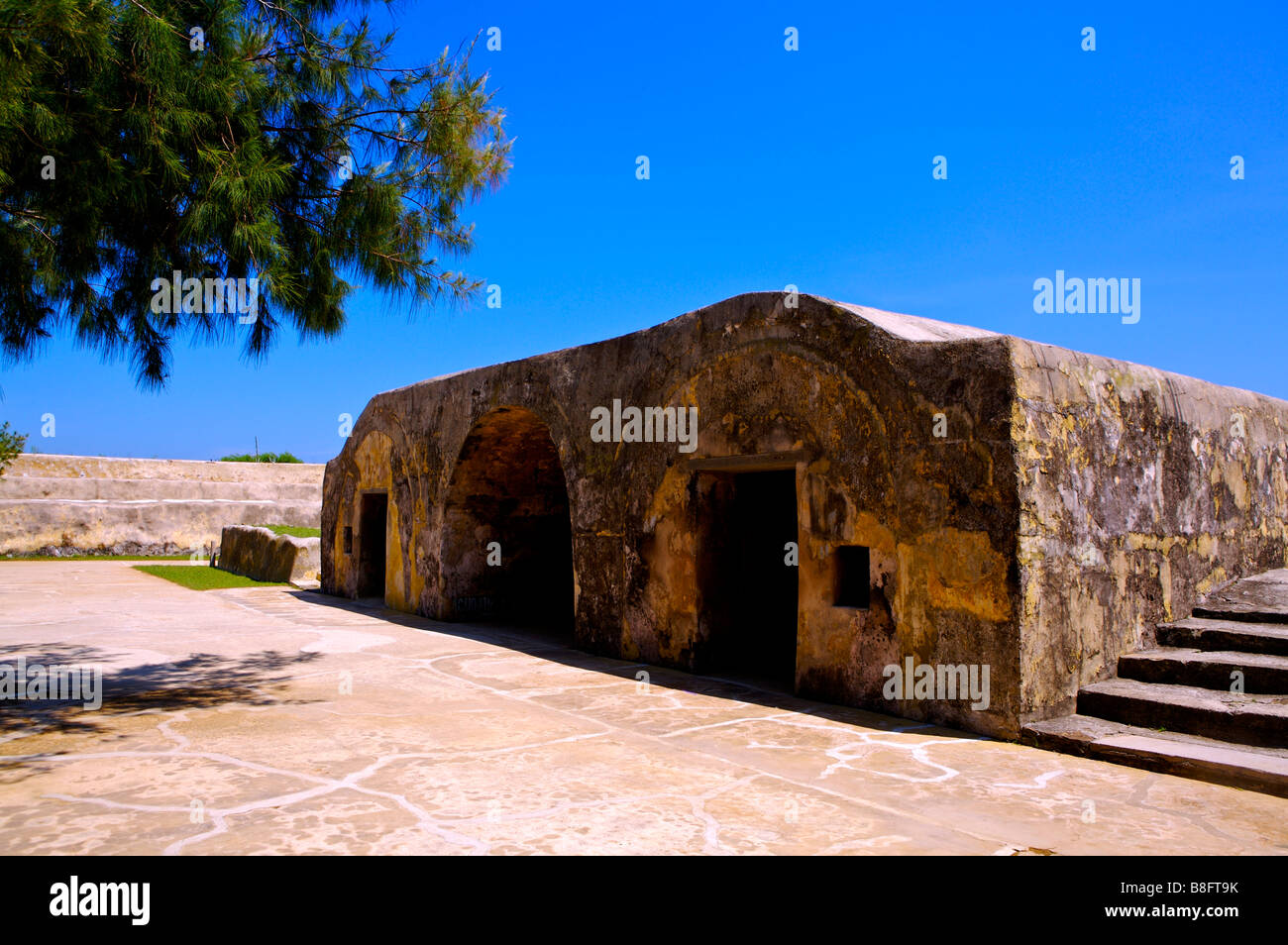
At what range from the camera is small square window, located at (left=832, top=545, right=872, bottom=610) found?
6148 millimetres

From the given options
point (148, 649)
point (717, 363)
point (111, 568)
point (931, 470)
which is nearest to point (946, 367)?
point (931, 470)

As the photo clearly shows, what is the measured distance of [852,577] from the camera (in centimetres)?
640

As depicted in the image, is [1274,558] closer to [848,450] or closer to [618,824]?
[848,450]

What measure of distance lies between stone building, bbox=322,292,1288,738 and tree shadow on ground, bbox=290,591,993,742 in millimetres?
123

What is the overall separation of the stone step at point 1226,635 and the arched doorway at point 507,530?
617 cm

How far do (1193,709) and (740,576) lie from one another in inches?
140

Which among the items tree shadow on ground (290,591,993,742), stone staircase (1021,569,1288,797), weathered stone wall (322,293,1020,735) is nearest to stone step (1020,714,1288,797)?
stone staircase (1021,569,1288,797)

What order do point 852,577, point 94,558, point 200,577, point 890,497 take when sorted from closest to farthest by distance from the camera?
1. point 890,497
2. point 852,577
3. point 200,577
4. point 94,558

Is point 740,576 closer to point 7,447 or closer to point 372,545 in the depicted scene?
point 372,545

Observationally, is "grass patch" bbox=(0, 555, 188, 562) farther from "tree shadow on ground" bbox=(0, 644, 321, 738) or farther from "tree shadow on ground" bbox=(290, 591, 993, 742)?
"tree shadow on ground" bbox=(0, 644, 321, 738)

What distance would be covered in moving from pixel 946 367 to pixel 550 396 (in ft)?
15.0

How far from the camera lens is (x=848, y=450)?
599 cm

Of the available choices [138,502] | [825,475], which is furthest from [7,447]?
[825,475]
